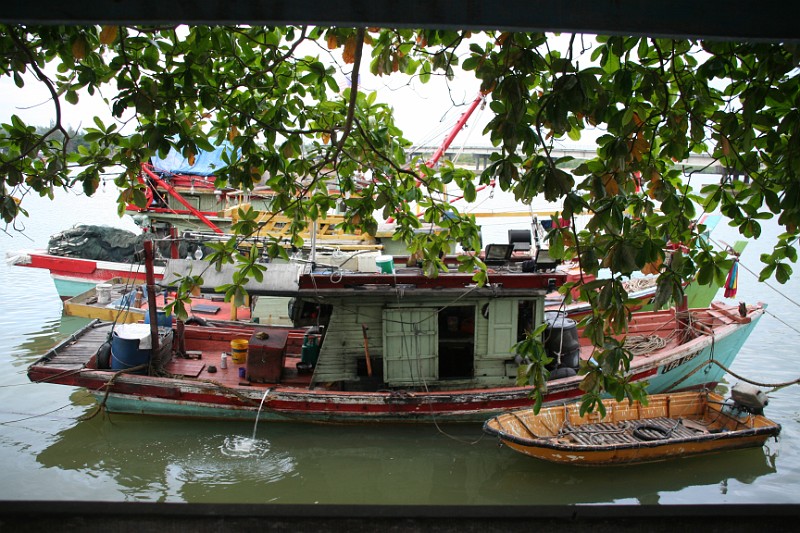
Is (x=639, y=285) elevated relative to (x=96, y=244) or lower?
lower

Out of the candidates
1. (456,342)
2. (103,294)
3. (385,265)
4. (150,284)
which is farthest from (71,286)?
(456,342)

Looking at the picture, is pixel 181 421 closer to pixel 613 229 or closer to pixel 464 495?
pixel 464 495

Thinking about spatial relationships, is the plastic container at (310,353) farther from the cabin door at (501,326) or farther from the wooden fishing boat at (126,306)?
the wooden fishing boat at (126,306)

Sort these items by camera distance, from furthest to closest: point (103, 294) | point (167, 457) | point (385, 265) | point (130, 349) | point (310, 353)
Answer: point (103, 294)
point (310, 353)
point (130, 349)
point (385, 265)
point (167, 457)

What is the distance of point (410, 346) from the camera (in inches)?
325

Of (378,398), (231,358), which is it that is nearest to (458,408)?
(378,398)

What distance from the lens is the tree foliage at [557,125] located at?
7.41 feet

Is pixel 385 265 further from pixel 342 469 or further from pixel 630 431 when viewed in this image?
pixel 630 431

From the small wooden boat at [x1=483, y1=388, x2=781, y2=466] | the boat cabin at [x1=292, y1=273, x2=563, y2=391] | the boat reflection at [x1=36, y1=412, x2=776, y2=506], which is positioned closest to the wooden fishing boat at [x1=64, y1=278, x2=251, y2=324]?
the boat reflection at [x1=36, y1=412, x2=776, y2=506]

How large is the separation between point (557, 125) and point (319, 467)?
6.73 metres

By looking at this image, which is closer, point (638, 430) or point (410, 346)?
point (638, 430)

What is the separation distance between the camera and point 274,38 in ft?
10.5

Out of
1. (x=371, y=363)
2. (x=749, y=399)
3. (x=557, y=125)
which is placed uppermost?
(x=557, y=125)

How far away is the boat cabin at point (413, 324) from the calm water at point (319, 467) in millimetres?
867
